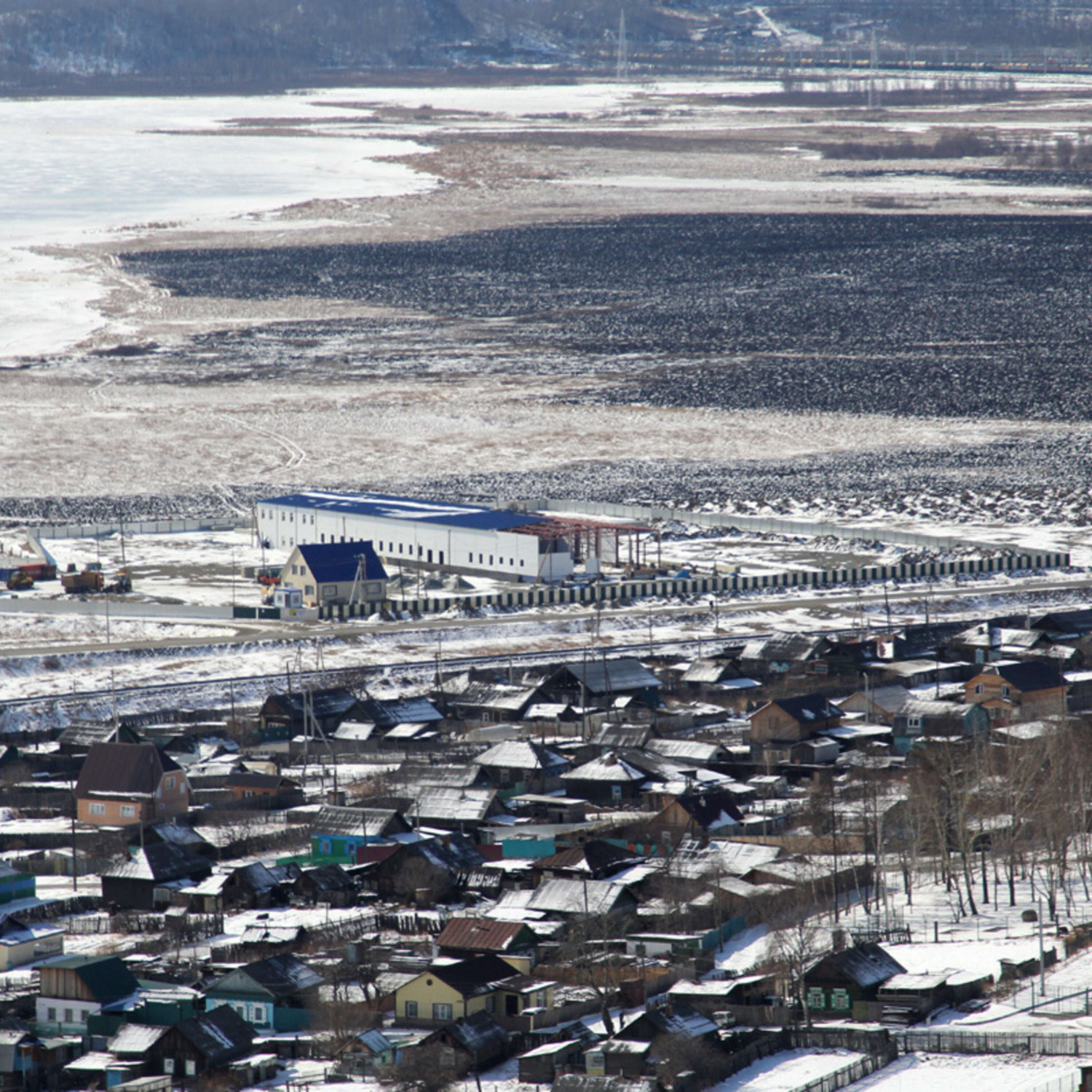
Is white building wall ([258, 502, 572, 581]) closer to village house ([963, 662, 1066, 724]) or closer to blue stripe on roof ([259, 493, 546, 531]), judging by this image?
blue stripe on roof ([259, 493, 546, 531])

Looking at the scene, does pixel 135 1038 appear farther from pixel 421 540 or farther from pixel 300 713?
pixel 421 540

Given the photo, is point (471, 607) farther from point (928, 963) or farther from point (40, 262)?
point (40, 262)

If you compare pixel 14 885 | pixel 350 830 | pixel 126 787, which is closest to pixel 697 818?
pixel 350 830

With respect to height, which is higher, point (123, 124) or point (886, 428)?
point (123, 124)

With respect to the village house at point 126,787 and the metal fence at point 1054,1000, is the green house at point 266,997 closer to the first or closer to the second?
the metal fence at point 1054,1000

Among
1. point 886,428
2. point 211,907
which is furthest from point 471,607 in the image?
point 886,428

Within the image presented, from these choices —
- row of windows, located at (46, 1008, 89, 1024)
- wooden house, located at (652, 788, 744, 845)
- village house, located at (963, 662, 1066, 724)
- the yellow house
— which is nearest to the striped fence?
village house, located at (963, 662, 1066, 724)
